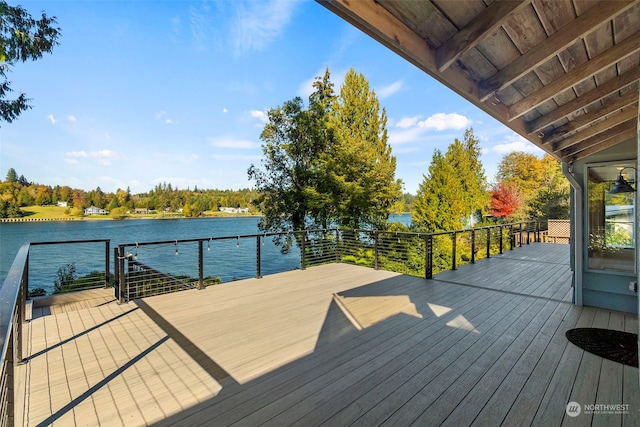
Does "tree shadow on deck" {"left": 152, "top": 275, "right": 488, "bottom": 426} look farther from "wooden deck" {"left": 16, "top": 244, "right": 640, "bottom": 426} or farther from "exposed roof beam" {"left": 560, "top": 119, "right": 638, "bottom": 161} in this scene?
"exposed roof beam" {"left": 560, "top": 119, "right": 638, "bottom": 161}

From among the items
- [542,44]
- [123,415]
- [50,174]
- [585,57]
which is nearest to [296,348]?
[123,415]

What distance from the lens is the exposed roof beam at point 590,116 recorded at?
98.7 inches

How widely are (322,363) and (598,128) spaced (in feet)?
11.9

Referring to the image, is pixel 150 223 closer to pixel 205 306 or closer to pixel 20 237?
pixel 20 237

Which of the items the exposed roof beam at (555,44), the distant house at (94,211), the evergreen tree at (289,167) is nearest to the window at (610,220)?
the exposed roof beam at (555,44)

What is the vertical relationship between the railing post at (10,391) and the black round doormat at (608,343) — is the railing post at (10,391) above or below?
above

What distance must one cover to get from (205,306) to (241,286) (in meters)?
0.98

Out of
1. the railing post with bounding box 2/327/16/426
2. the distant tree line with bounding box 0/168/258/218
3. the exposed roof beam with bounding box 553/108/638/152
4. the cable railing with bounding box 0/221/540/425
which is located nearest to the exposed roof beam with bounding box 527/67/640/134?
the exposed roof beam with bounding box 553/108/638/152

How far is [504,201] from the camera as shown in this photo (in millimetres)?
18750

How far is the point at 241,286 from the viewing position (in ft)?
15.4

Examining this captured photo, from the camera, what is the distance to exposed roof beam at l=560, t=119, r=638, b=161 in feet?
10.5

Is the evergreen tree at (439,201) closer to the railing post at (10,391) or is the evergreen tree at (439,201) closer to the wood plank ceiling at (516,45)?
the wood plank ceiling at (516,45)

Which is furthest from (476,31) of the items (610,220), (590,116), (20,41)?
(20,41)

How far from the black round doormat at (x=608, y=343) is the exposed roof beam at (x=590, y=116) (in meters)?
2.02
